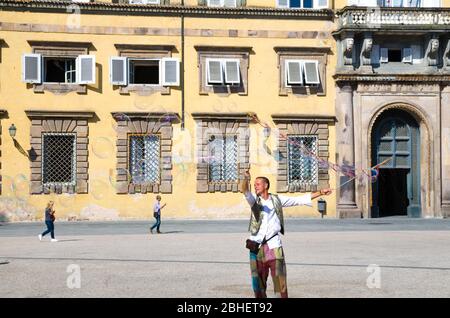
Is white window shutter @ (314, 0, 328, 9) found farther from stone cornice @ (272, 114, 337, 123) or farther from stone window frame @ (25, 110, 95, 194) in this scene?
stone window frame @ (25, 110, 95, 194)

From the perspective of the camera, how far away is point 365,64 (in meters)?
36.3

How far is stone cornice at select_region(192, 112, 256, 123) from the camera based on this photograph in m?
35.3

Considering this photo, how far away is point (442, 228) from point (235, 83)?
11671mm

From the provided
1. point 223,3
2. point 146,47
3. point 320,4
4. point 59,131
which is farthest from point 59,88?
point 320,4

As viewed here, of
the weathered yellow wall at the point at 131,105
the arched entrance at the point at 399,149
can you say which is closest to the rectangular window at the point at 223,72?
the weathered yellow wall at the point at 131,105

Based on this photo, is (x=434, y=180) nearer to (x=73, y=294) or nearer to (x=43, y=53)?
(x=43, y=53)

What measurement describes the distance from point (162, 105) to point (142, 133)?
162 centimetres

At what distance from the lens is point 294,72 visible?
35875 millimetres

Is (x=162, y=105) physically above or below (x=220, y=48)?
below

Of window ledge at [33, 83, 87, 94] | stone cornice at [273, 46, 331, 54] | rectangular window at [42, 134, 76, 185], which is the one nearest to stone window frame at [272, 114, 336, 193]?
stone cornice at [273, 46, 331, 54]

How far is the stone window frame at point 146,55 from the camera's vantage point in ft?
115

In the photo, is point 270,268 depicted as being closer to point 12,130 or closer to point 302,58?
point 12,130

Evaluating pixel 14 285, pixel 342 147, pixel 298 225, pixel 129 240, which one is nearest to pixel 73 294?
pixel 14 285

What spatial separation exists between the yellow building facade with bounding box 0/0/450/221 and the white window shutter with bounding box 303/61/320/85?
0.05 meters
